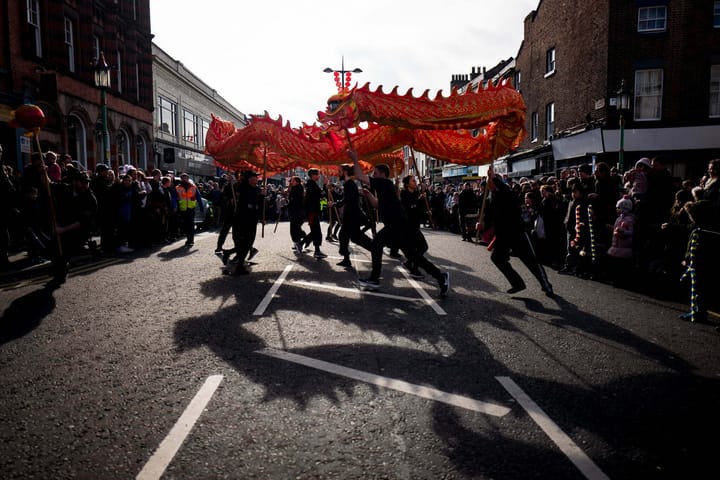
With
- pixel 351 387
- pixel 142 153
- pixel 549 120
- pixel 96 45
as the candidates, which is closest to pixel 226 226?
pixel 351 387

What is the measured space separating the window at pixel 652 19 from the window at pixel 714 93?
2.85 metres

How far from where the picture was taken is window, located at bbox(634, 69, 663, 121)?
21812 mm

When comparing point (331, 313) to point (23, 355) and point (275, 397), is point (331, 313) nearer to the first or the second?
point (275, 397)

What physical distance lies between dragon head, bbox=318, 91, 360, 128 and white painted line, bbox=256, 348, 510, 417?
6.12m

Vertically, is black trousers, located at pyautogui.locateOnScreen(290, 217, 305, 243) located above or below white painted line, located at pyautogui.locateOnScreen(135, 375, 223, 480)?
above

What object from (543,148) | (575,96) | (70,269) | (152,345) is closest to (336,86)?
(70,269)

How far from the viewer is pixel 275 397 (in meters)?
3.89

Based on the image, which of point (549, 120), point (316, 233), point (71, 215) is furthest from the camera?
point (549, 120)

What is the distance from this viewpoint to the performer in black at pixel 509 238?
7.79 meters

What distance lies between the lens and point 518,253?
312 inches

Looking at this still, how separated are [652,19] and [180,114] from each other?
102 feet

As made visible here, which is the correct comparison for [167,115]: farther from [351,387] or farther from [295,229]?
[351,387]

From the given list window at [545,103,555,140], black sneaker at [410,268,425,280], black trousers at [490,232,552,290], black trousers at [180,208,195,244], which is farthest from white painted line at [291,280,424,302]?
window at [545,103,555,140]

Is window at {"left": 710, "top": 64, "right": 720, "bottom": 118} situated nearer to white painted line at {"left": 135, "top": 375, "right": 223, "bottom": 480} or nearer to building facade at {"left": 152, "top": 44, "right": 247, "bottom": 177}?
white painted line at {"left": 135, "top": 375, "right": 223, "bottom": 480}
